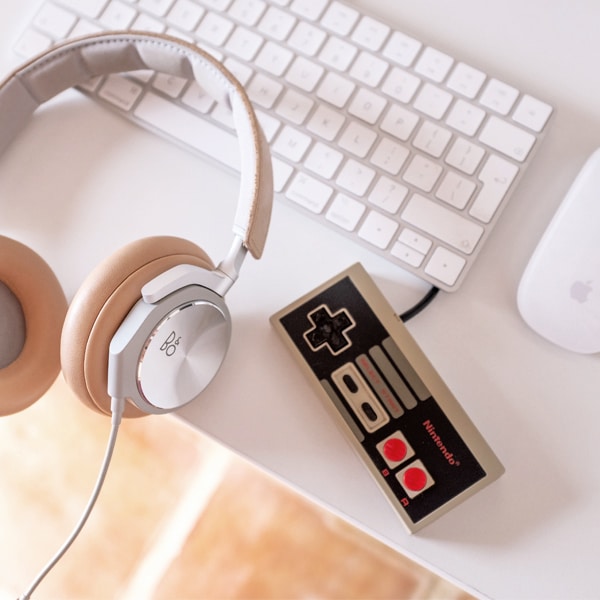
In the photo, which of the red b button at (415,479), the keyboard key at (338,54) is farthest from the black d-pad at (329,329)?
the keyboard key at (338,54)

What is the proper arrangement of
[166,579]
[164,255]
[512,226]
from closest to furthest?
[164,255], [512,226], [166,579]

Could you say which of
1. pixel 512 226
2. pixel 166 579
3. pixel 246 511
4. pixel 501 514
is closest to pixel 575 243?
pixel 512 226

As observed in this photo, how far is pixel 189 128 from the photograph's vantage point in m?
0.55

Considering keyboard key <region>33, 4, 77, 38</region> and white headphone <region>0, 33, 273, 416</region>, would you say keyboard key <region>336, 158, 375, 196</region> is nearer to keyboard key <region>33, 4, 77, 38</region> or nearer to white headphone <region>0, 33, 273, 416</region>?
white headphone <region>0, 33, 273, 416</region>

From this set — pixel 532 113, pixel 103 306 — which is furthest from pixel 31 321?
pixel 532 113

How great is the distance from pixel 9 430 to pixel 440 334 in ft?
2.43

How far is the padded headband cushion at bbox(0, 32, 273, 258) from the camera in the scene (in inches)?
17.8

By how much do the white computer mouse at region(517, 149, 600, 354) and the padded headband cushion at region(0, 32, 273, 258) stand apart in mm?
216

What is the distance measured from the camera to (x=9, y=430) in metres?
1.00

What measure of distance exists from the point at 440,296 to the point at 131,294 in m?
0.25

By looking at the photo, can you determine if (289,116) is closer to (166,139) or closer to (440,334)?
(166,139)

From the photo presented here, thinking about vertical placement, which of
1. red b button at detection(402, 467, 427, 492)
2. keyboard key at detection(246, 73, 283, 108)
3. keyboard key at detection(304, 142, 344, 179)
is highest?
keyboard key at detection(246, 73, 283, 108)

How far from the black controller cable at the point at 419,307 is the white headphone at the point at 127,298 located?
14 centimetres

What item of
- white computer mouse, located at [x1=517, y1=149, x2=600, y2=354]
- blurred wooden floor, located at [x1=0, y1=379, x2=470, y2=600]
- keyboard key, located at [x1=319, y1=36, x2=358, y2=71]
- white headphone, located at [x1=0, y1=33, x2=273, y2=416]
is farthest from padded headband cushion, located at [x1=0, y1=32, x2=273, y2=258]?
blurred wooden floor, located at [x1=0, y1=379, x2=470, y2=600]
